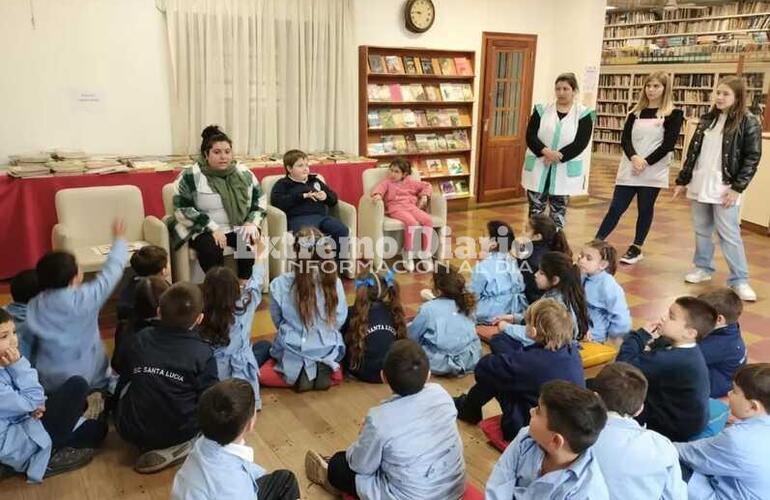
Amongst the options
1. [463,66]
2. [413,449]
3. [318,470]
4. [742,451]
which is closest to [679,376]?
[742,451]

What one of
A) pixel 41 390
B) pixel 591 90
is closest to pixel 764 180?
pixel 591 90

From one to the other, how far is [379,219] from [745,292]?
9.12ft

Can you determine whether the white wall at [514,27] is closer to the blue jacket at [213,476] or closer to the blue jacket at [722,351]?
the blue jacket at [722,351]

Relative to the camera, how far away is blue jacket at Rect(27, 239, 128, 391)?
2.41m

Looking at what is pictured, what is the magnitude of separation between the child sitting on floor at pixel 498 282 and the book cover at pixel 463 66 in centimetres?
367

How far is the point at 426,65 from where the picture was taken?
6668mm

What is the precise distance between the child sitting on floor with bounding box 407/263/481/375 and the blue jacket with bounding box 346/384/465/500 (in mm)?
1115

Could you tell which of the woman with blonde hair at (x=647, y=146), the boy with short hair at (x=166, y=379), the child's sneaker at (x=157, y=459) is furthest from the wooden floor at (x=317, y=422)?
the woman with blonde hair at (x=647, y=146)

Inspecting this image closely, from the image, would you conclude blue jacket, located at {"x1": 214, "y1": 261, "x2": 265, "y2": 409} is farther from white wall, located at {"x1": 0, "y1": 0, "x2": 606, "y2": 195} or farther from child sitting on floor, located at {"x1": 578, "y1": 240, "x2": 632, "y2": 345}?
white wall, located at {"x1": 0, "y1": 0, "x2": 606, "y2": 195}

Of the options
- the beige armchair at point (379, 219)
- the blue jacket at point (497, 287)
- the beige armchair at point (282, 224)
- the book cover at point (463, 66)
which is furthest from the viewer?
the book cover at point (463, 66)

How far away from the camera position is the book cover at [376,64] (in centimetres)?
632

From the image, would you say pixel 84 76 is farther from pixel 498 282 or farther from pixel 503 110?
pixel 503 110

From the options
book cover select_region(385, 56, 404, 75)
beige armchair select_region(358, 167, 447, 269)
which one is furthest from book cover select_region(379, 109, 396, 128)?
beige armchair select_region(358, 167, 447, 269)

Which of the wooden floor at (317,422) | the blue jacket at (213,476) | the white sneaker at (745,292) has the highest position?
the blue jacket at (213,476)
